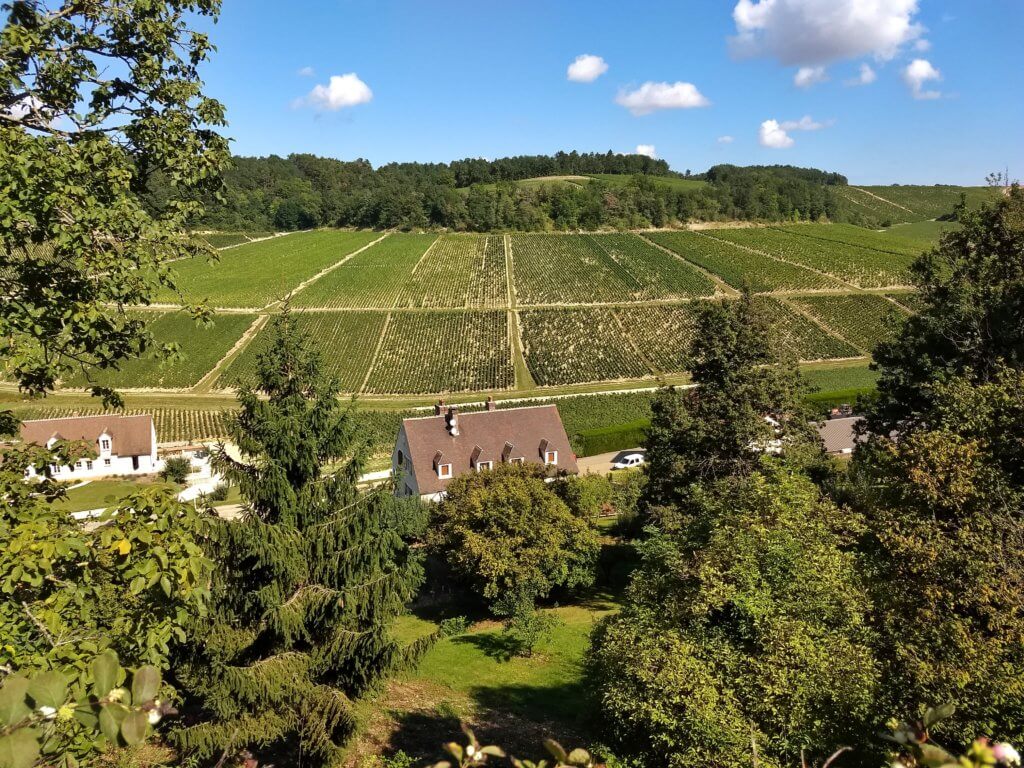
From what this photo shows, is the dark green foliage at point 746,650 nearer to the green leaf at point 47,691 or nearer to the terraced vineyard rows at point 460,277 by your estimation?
the green leaf at point 47,691

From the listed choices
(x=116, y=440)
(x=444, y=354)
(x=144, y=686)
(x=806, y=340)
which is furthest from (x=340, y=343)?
(x=144, y=686)

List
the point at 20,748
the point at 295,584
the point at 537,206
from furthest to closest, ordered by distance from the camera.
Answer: the point at 537,206, the point at 295,584, the point at 20,748

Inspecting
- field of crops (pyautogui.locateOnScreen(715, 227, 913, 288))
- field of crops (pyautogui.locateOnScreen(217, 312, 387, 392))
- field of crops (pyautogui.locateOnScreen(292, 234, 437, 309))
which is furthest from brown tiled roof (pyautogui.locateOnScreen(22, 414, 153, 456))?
field of crops (pyautogui.locateOnScreen(715, 227, 913, 288))

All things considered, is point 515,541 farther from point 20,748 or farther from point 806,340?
point 806,340

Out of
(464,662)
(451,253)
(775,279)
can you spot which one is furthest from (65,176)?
(451,253)

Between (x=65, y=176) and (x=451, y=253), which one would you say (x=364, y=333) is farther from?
(x=65, y=176)

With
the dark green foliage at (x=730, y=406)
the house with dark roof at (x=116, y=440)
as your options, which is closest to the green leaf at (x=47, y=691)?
the dark green foliage at (x=730, y=406)
